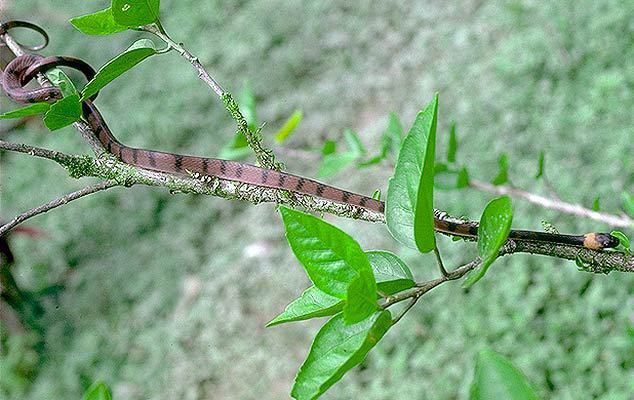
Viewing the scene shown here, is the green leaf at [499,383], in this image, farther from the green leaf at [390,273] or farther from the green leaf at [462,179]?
the green leaf at [462,179]

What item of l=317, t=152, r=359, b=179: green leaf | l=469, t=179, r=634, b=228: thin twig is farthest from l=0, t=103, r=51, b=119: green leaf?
l=469, t=179, r=634, b=228: thin twig

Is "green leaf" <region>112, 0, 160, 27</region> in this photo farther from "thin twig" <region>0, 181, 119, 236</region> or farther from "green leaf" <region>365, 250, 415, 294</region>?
"green leaf" <region>365, 250, 415, 294</region>

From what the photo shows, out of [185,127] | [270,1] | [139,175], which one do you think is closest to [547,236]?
[139,175]

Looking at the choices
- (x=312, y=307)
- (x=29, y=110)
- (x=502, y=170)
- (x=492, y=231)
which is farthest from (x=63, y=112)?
(x=502, y=170)

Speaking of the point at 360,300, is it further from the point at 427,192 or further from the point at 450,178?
the point at 450,178

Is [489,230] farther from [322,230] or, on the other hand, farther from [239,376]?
[239,376]

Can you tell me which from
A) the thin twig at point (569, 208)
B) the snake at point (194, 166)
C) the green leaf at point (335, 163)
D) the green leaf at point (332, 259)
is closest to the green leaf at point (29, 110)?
the snake at point (194, 166)
